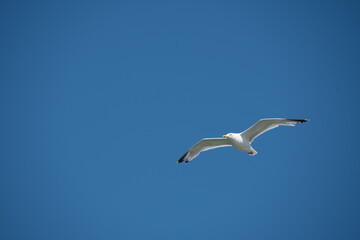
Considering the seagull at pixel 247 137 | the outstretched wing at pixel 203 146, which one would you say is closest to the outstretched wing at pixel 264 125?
the seagull at pixel 247 137

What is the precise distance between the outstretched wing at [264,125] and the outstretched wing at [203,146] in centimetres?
90

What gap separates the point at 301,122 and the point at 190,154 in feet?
15.5

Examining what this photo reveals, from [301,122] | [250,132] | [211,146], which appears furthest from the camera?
[211,146]

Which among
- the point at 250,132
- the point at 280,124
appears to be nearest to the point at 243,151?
the point at 250,132

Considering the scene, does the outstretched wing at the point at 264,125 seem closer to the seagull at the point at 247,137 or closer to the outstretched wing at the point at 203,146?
the seagull at the point at 247,137

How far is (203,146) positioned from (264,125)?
279 centimetres

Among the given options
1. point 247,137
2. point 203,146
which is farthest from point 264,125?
point 203,146

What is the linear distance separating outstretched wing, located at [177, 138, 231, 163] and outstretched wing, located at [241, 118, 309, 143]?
0.90 meters

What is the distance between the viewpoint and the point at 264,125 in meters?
11.5

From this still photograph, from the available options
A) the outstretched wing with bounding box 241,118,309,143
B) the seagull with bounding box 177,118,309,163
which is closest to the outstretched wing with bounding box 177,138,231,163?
the seagull with bounding box 177,118,309,163

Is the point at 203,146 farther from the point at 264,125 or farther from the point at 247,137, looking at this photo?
the point at 264,125

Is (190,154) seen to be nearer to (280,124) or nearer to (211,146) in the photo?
(211,146)

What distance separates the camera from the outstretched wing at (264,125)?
36.4 feet

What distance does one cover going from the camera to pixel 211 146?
1282 centimetres
